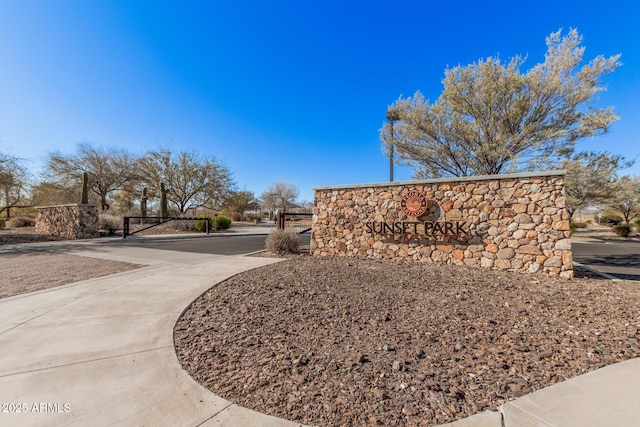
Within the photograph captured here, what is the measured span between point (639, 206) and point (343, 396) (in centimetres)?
3313

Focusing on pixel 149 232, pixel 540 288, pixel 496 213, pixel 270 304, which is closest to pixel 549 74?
pixel 496 213

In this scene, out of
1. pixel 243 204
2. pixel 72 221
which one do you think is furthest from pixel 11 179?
pixel 243 204

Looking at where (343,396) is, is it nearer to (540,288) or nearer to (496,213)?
(540,288)

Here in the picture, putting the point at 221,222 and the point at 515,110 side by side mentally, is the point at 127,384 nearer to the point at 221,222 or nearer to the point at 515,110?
the point at 515,110

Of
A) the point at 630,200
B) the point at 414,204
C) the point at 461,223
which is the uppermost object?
the point at 630,200

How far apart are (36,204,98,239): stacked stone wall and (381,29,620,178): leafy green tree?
1675 cm

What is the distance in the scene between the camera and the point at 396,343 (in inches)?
110

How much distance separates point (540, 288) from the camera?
4.67 m

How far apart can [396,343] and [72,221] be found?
17.6 m

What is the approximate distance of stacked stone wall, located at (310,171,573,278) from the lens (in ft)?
18.6

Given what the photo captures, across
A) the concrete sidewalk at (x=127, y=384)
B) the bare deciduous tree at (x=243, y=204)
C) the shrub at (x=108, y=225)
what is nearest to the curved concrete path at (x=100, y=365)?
the concrete sidewalk at (x=127, y=384)

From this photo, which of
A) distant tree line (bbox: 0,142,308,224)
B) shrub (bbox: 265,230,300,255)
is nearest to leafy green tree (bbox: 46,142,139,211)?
distant tree line (bbox: 0,142,308,224)

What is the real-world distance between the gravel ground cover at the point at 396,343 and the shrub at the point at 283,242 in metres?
3.84

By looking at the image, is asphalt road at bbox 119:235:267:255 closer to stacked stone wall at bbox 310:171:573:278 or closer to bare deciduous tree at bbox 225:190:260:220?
stacked stone wall at bbox 310:171:573:278
